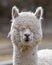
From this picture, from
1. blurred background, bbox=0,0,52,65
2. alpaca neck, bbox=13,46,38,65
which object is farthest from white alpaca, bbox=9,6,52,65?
blurred background, bbox=0,0,52,65

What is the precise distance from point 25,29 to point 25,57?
394mm

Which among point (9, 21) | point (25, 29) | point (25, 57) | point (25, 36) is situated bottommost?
point (25, 57)

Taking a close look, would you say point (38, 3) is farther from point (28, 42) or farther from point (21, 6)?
point (28, 42)

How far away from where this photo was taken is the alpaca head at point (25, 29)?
16.7ft

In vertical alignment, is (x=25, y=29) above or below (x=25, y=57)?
above

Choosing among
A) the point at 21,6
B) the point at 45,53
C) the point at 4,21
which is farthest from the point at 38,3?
the point at 45,53

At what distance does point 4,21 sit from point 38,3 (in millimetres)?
1103

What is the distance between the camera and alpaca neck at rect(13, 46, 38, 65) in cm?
530

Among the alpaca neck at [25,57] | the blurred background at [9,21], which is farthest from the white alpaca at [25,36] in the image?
the blurred background at [9,21]

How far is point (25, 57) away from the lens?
17.4 ft

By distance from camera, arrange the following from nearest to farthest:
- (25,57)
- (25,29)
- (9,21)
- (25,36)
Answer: (25,36) < (25,29) < (25,57) < (9,21)

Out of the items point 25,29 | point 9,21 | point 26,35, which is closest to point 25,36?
point 26,35

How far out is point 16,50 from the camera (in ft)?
17.6

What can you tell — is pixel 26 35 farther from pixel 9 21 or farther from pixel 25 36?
pixel 9 21
